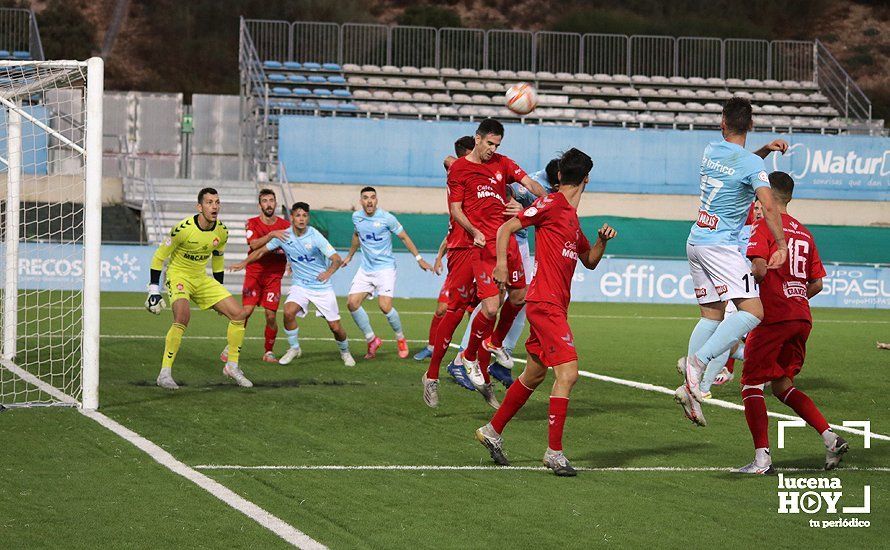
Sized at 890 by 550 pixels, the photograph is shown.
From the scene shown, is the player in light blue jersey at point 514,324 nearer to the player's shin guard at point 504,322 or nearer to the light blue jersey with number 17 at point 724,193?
the player's shin guard at point 504,322

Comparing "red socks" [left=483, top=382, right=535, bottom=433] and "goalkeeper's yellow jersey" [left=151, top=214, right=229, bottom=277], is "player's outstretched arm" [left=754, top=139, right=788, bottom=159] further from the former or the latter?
"goalkeeper's yellow jersey" [left=151, top=214, right=229, bottom=277]

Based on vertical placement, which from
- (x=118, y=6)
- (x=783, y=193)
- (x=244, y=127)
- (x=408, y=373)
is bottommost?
(x=408, y=373)

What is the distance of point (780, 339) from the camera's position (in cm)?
771

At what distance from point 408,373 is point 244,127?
24.3 meters

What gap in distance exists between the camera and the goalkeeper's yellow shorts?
11.9 m

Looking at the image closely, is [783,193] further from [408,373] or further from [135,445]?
[408,373]

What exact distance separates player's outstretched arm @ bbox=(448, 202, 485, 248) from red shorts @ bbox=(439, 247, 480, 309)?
373mm

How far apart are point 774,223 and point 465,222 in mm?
3348

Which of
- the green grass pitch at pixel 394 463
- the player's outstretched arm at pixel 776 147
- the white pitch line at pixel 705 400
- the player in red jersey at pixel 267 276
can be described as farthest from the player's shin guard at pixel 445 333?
the player in red jersey at pixel 267 276

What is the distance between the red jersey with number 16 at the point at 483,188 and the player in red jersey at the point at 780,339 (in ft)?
10.4

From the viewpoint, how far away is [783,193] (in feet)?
26.5

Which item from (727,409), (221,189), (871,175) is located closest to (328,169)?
(221,189)

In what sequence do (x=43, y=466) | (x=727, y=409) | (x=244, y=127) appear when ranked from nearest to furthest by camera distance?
(x=43, y=466)
(x=727, y=409)
(x=244, y=127)

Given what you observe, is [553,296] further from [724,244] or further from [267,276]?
[267,276]
